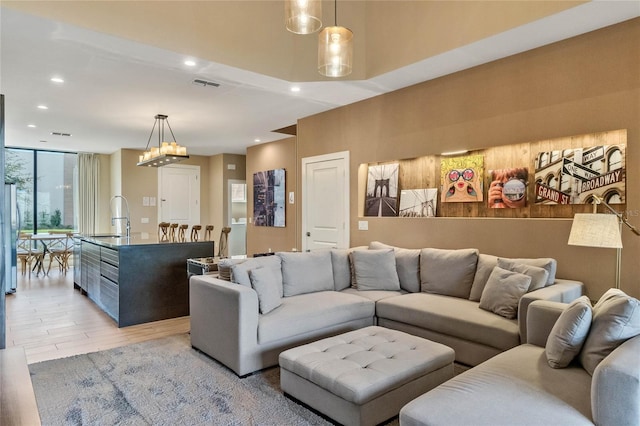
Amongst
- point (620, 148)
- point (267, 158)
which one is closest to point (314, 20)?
point (620, 148)

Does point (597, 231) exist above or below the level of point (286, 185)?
below

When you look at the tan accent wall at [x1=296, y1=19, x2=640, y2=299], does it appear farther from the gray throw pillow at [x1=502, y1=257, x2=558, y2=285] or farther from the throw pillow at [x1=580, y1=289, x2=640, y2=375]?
the throw pillow at [x1=580, y1=289, x2=640, y2=375]

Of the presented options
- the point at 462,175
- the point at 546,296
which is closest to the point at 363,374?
the point at 546,296

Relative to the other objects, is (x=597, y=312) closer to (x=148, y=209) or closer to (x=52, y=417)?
(x=52, y=417)

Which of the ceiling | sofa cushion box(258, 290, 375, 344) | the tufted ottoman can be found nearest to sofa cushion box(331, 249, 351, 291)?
sofa cushion box(258, 290, 375, 344)

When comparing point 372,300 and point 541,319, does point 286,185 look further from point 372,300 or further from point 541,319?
point 541,319

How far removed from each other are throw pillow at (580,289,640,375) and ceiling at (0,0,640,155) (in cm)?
220

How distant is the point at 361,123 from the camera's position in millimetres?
5277

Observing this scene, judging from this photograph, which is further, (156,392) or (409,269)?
(409,269)

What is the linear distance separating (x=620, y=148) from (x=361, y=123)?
2936mm

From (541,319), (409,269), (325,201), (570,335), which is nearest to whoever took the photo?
(570,335)

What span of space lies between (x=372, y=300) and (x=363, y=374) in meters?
1.57

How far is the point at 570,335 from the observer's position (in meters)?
1.99

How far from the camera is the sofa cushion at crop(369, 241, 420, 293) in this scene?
13.5 ft
